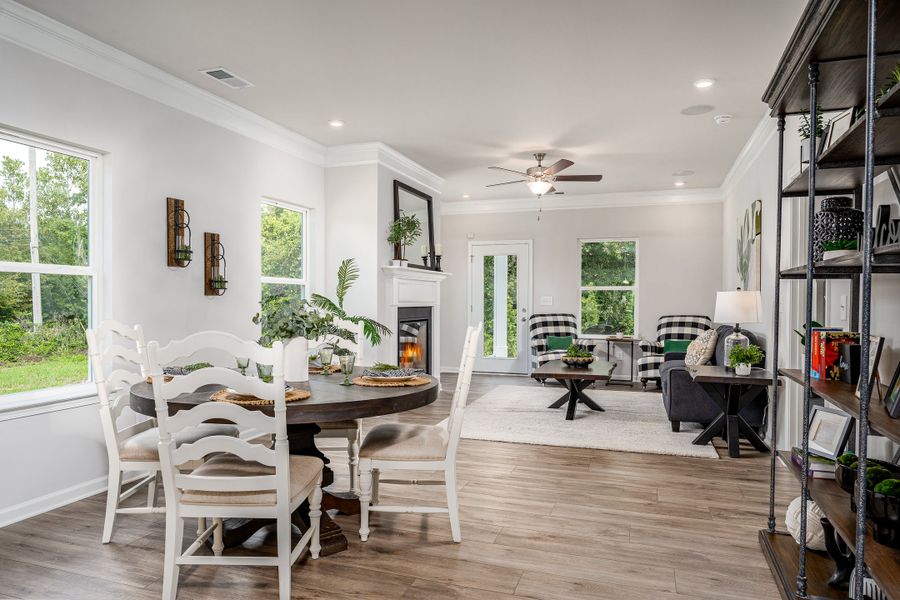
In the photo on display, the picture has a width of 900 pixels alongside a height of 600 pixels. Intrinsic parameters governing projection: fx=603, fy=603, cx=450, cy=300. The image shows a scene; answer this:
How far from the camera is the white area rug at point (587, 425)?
15.3 feet

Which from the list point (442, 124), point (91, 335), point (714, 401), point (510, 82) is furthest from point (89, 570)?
point (714, 401)

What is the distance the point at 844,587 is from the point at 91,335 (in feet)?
10.4

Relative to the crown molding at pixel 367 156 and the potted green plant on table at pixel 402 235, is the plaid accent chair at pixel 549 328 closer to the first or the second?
the potted green plant on table at pixel 402 235

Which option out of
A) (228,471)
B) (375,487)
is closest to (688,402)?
(375,487)

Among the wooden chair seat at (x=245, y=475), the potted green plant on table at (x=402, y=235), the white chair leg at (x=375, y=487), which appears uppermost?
the potted green plant on table at (x=402, y=235)

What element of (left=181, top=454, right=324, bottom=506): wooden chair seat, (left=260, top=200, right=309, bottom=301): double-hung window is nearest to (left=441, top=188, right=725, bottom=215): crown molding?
(left=260, top=200, right=309, bottom=301): double-hung window

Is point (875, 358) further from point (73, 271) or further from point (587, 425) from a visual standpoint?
point (73, 271)

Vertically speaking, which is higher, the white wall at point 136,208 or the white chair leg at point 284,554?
the white wall at point 136,208

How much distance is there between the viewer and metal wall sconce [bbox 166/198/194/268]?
4.07m

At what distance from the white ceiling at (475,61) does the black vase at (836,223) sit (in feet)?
4.41

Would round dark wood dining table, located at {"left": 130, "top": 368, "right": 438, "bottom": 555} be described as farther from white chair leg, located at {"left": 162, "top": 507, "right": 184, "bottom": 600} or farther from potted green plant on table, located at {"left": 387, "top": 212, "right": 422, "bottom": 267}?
potted green plant on table, located at {"left": 387, "top": 212, "right": 422, "bottom": 267}

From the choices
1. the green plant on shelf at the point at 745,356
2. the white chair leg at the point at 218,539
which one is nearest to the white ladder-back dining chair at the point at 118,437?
the white chair leg at the point at 218,539

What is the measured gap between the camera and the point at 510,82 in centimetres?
411

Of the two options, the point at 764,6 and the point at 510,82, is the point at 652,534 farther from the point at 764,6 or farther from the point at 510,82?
the point at 510,82
